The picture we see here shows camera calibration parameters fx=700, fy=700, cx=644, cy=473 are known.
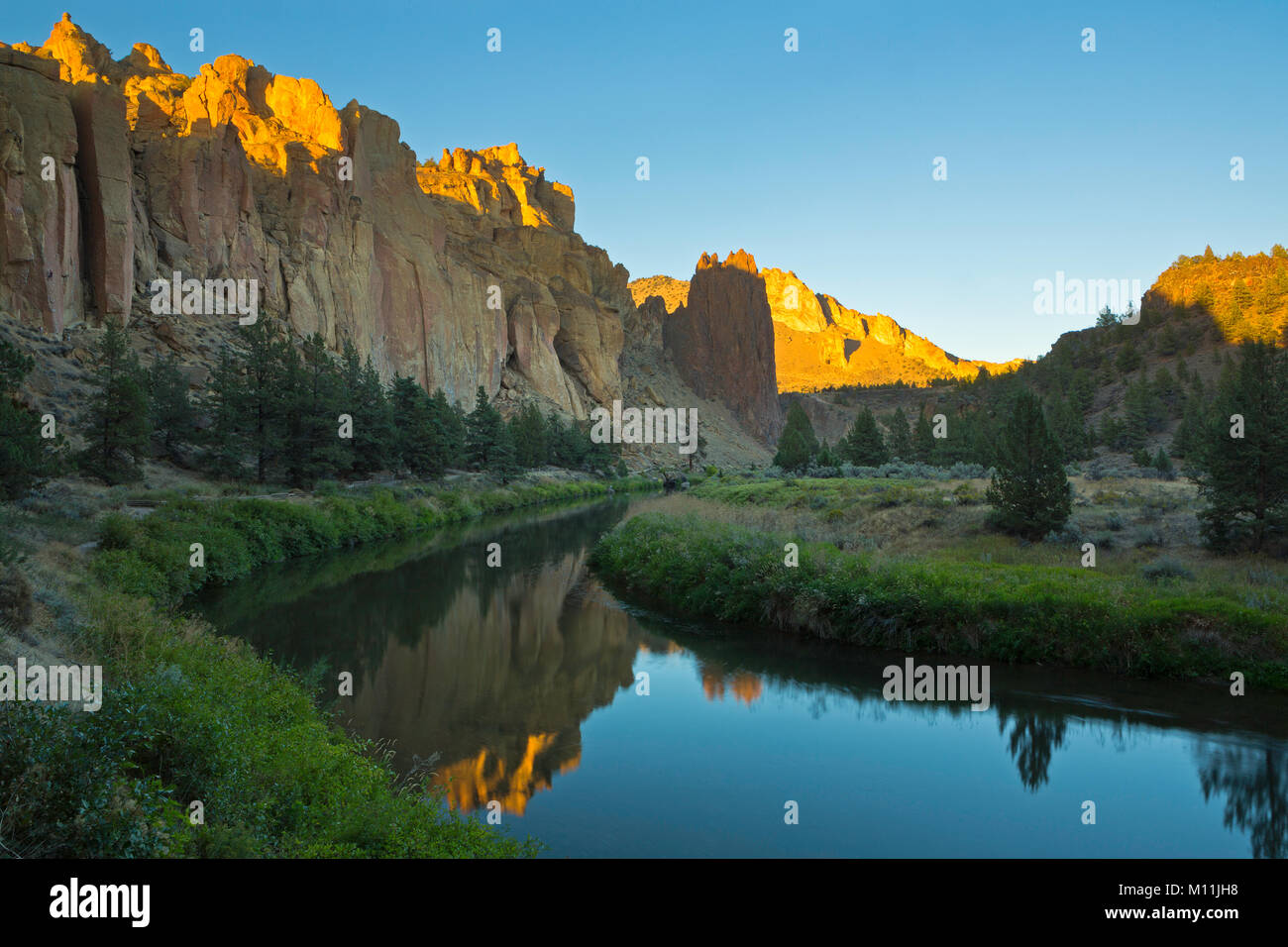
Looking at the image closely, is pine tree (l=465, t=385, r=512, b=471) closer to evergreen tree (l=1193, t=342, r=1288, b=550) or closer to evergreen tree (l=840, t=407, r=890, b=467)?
evergreen tree (l=840, t=407, r=890, b=467)

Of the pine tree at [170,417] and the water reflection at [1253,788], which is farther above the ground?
the pine tree at [170,417]

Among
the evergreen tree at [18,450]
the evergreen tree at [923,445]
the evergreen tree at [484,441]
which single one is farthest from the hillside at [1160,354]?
the evergreen tree at [18,450]

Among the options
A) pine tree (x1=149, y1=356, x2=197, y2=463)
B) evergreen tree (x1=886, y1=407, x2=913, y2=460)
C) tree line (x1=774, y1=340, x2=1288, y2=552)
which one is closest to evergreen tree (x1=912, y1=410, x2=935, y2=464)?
evergreen tree (x1=886, y1=407, x2=913, y2=460)

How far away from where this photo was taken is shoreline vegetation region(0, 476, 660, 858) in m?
4.80

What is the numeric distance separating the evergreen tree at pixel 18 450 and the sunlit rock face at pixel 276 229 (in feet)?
102

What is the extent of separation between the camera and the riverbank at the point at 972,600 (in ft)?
40.2

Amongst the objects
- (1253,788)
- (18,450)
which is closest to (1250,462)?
(1253,788)

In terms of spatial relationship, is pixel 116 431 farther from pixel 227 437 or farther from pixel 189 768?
pixel 189 768

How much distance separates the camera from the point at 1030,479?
21.0 metres

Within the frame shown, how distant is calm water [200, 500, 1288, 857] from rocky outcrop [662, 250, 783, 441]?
133m

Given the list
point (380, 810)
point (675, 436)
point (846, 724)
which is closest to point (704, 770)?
point (846, 724)

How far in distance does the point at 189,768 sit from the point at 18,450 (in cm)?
1745

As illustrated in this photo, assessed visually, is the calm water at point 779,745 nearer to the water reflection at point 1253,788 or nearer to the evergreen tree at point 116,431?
the water reflection at point 1253,788
